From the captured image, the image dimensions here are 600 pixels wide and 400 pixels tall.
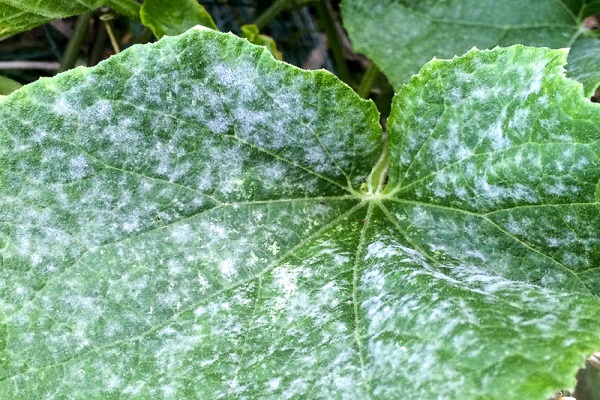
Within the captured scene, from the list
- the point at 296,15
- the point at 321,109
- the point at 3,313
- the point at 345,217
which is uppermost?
the point at 296,15

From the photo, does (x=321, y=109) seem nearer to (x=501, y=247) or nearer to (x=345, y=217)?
(x=345, y=217)

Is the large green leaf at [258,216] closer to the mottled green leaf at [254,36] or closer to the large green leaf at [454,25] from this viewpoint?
the mottled green leaf at [254,36]

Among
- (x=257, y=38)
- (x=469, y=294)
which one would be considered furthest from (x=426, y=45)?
(x=469, y=294)

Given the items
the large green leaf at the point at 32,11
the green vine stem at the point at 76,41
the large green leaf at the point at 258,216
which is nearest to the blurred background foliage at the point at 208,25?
the green vine stem at the point at 76,41

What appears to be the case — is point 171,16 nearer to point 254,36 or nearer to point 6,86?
point 254,36

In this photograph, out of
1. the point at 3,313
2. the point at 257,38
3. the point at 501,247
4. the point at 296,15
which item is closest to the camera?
the point at 3,313
